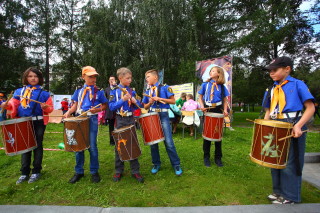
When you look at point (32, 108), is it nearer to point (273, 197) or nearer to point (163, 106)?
point (163, 106)

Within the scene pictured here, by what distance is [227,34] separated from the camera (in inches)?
639

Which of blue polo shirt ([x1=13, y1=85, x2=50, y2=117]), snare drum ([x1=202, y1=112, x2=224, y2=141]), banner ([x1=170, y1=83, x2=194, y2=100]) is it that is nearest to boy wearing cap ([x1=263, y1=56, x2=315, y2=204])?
snare drum ([x1=202, y1=112, x2=224, y2=141])

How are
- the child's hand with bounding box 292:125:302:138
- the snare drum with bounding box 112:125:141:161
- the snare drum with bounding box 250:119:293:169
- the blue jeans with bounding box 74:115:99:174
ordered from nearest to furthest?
the child's hand with bounding box 292:125:302:138 → the snare drum with bounding box 250:119:293:169 → the snare drum with bounding box 112:125:141:161 → the blue jeans with bounding box 74:115:99:174

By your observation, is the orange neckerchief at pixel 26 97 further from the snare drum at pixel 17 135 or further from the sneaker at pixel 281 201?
the sneaker at pixel 281 201

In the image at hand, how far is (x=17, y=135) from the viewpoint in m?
3.44

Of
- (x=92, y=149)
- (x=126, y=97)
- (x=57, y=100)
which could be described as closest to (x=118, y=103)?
(x=126, y=97)

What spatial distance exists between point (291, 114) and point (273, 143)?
462 mm

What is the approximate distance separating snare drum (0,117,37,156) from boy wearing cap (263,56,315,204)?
3871 mm

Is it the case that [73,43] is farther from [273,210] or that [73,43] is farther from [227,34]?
[273,210]

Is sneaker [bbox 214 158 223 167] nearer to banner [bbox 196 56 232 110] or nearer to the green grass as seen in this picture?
the green grass

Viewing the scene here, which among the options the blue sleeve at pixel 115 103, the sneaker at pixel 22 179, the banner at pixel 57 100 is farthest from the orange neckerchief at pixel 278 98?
the banner at pixel 57 100

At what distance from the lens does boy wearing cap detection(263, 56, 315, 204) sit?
8.86ft

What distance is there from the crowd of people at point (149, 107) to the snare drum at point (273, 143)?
154 millimetres

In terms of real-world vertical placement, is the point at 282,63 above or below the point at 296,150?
above
